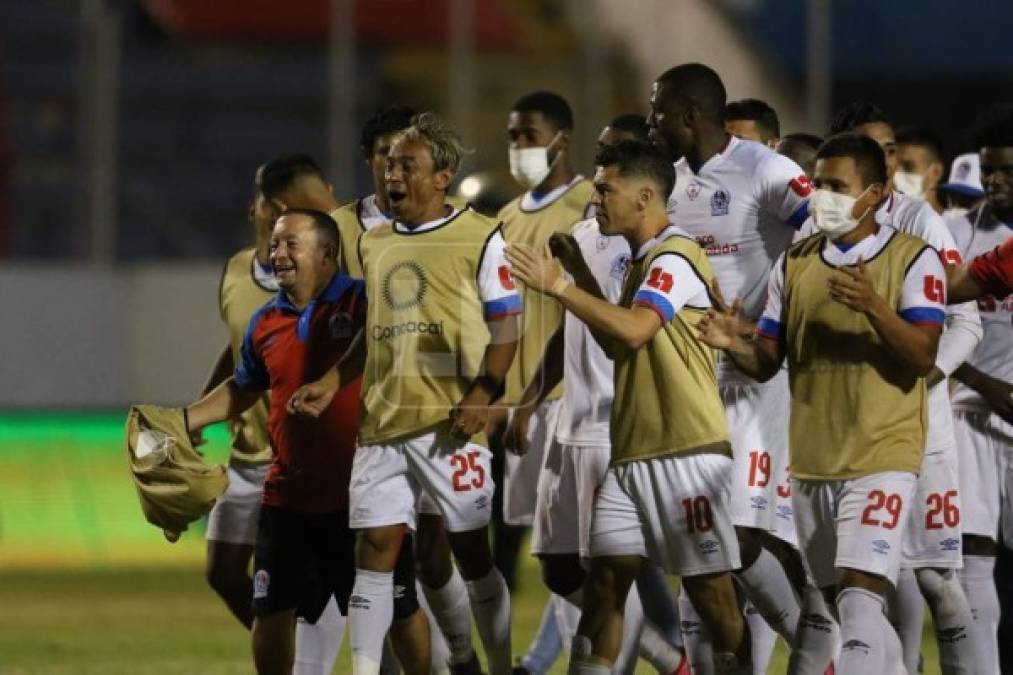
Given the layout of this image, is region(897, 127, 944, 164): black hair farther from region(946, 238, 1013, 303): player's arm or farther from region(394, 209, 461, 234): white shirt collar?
region(394, 209, 461, 234): white shirt collar

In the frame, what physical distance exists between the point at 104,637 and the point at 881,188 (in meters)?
5.73

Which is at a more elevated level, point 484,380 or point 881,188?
point 881,188

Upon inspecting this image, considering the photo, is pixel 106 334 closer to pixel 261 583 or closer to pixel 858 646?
pixel 261 583

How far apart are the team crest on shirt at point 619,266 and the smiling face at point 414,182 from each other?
3.17ft

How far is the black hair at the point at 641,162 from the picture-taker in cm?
658

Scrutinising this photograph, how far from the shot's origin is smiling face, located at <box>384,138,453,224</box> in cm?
700

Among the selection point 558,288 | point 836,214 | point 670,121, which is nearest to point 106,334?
point 670,121

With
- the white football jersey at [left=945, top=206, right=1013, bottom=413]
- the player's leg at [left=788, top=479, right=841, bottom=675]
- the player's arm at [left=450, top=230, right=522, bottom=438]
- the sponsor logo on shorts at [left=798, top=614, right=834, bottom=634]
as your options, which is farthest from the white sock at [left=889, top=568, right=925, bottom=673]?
the player's arm at [left=450, top=230, right=522, bottom=438]

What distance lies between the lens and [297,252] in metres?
7.02

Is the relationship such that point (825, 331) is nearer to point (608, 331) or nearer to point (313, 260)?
point (608, 331)

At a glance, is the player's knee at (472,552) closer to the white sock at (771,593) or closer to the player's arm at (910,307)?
the white sock at (771,593)

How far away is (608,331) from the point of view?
6.23 m

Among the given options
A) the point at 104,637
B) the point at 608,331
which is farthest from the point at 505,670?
the point at 104,637

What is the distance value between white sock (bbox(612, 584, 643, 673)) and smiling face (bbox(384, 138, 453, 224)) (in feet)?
5.47
